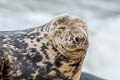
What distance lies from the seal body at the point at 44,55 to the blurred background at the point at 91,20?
3.50 m

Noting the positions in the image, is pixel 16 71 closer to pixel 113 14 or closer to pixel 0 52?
pixel 0 52

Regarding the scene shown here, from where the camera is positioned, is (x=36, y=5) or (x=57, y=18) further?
(x=36, y=5)

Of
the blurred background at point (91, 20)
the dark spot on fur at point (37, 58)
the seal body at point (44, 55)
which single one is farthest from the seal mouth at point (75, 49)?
the blurred background at point (91, 20)

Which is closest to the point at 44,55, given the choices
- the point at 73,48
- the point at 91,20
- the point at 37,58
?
the point at 37,58

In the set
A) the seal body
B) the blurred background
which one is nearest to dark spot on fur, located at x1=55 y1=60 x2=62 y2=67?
the seal body

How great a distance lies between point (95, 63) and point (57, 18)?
3.95 m

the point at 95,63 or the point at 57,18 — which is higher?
the point at 57,18

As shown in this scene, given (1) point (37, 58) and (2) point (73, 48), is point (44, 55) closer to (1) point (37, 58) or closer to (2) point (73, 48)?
(1) point (37, 58)

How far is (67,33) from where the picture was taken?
234 centimetres

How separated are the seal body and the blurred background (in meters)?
3.50

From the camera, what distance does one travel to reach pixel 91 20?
793 cm

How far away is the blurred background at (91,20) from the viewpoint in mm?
6367

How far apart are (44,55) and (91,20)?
5.63 meters

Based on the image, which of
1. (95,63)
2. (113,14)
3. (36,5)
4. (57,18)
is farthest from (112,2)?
(57,18)
